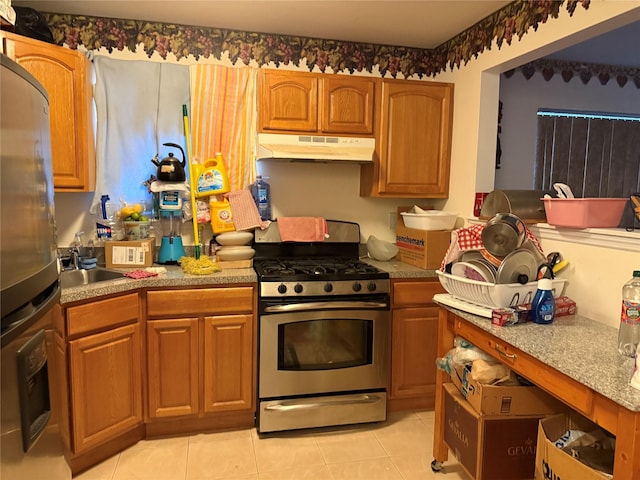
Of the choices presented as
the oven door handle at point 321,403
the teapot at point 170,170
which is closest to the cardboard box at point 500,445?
the oven door handle at point 321,403

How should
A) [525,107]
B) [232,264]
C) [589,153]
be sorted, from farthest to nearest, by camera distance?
[589,153]
[525,107]
[232,264]

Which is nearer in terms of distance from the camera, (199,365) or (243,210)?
(199,365)

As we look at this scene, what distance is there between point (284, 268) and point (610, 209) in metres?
1.69

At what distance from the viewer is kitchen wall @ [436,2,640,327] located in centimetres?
199

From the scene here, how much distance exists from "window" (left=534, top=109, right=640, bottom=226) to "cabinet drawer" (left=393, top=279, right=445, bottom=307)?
4.17ft

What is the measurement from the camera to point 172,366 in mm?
2596

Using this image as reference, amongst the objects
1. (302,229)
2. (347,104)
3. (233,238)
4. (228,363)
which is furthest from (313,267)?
(347,104)

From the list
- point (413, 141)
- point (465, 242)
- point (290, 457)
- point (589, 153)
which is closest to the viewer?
point (465, 242)

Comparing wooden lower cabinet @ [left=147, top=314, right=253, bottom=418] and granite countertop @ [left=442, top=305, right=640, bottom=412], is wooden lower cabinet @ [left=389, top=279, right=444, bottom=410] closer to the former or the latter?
granite countertop @ [left=442, top=305, right=640, bottom=412]

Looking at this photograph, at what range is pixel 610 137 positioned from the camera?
3.65 m

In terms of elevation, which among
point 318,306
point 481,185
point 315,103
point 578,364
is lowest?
point 318,306

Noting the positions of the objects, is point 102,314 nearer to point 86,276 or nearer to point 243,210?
point 86,276

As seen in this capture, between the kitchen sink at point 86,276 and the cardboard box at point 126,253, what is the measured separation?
0.20ft

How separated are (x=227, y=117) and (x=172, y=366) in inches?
61.0
